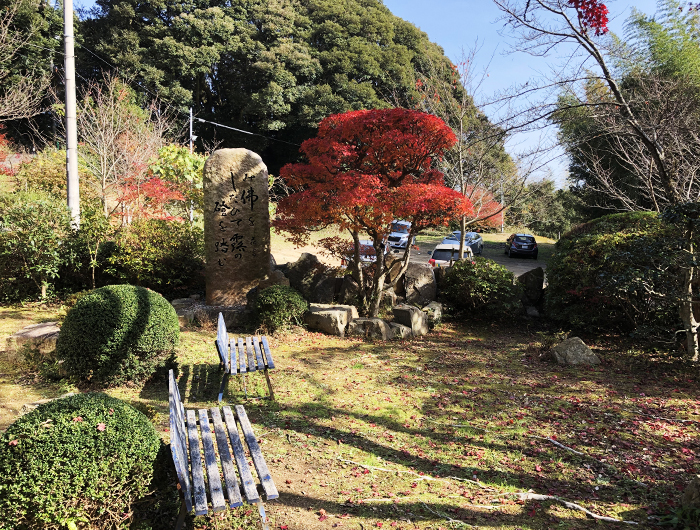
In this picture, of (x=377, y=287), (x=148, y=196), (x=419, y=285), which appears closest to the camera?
(x=377, y=287)

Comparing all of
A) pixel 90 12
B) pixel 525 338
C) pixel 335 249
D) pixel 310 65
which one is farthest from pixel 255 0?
pixel 525 338

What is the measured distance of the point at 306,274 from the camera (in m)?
8.91

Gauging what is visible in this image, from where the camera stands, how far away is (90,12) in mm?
25938

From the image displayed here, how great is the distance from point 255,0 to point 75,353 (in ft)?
86.1

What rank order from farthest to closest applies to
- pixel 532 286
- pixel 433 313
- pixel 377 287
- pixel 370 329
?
pixel 532 286
pixel 433 313
pixel 377 287
pixel 370 329

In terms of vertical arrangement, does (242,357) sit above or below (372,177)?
below

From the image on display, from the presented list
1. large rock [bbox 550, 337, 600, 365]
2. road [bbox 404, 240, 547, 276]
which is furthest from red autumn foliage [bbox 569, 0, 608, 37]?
road [bbox 404, 240, 547, 276]

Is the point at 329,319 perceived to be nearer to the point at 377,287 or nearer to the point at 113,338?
the point at 377,287

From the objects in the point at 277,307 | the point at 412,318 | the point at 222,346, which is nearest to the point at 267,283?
the point at 277,307

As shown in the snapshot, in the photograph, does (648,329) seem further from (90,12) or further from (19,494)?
(90,12)

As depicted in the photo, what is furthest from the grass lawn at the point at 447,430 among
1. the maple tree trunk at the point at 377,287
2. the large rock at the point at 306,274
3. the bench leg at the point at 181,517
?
the large rock at the point at 306,274

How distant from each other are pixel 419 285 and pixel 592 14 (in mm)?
5256

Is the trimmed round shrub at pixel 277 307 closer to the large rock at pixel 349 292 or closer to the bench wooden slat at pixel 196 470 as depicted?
the large rock at pixel 349 292

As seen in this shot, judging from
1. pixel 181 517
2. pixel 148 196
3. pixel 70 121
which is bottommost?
pixel 181 517
